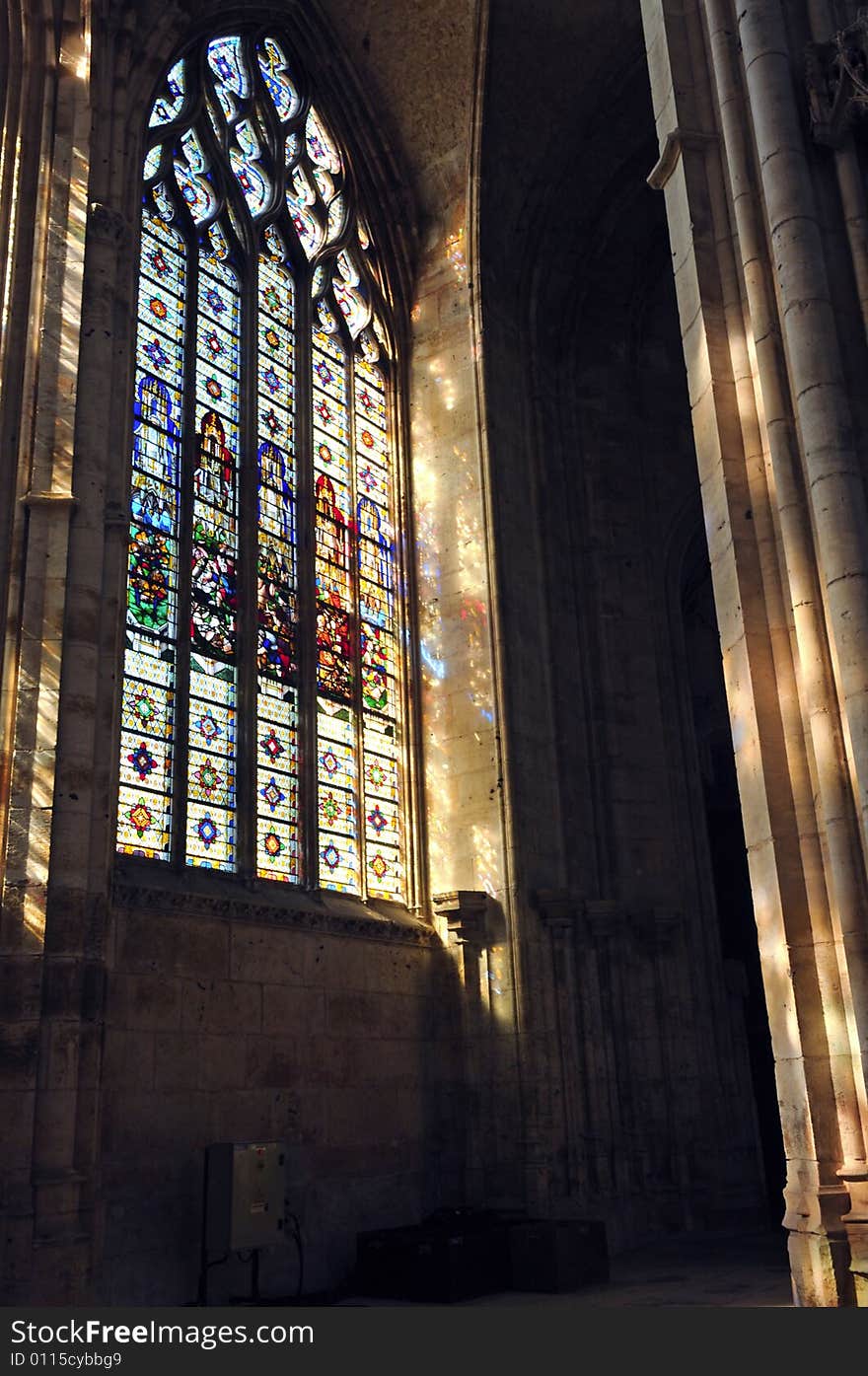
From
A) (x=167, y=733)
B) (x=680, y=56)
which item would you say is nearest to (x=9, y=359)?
(x=167, y=733)

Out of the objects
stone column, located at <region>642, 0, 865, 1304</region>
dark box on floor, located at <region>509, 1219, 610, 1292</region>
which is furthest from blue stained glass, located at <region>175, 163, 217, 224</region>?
dark box on floor, located at <region>509, 1219, 610, 1292</region>

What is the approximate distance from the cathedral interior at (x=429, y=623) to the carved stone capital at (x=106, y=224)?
4 cm

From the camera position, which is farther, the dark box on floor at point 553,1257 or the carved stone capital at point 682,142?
the dark box on floor at point 553,1257

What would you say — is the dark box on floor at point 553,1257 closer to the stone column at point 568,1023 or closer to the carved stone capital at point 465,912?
the stone column at point 568,1023

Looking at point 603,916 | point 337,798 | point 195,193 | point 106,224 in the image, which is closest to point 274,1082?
point 337,798

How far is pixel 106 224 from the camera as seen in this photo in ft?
33.3

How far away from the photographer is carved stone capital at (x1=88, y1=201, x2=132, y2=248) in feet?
33.1

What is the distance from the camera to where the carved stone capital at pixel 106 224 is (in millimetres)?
10102

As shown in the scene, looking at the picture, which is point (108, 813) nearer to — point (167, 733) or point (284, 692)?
point (167, 733)

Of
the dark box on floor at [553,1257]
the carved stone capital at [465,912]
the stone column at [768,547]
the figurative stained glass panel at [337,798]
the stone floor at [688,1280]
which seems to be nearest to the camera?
the stone column at [768,547]

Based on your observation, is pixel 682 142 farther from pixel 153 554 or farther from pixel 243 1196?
pixel 243 1196

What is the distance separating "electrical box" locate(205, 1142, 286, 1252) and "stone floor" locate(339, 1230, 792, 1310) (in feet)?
3.73

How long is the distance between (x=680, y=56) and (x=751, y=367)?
2.33 meters

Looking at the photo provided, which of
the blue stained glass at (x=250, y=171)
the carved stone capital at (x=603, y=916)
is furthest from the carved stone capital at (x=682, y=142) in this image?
the carved stone capital at (x=603, y=916)
